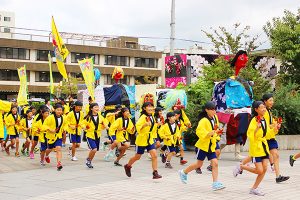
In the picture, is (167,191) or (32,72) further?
(32,72)

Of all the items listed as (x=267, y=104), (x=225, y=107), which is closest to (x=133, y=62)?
(x=225, y=107)

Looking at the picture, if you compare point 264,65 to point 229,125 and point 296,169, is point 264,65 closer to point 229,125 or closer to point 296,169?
point 229,125

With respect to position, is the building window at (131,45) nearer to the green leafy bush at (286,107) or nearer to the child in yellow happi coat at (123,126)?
the green leafy bush at (286,107)

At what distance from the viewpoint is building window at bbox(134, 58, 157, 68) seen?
206 feet

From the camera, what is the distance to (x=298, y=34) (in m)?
22.3

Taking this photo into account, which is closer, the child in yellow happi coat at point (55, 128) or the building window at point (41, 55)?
the child in yellow happi coat at point (55, 128)

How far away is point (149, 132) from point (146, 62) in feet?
175

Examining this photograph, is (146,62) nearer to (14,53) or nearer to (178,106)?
(14,53)

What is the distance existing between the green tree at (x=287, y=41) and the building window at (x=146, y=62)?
39.5 metres

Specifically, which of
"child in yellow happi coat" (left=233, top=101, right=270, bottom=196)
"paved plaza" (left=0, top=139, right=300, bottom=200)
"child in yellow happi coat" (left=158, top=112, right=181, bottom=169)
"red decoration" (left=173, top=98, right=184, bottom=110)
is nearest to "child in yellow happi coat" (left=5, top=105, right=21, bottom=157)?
"paved plaza" (left=0, top=139, right=300, bottom=200)

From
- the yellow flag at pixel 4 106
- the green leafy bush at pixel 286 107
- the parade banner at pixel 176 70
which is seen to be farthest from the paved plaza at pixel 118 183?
the parade banner at pixel 176 70

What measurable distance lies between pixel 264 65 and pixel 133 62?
45.0m

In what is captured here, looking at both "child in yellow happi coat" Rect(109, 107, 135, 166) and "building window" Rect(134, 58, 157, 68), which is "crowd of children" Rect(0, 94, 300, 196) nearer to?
"child in yellow happi coat" Rect(109, 107, 135, 166)

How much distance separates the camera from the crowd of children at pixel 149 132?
8570 millimetres
